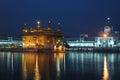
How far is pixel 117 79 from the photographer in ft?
61.6

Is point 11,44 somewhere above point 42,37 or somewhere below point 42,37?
below

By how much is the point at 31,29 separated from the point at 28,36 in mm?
2256

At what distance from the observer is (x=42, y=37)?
238ft

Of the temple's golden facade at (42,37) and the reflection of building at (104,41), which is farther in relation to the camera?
the reflection of building at (104,41)

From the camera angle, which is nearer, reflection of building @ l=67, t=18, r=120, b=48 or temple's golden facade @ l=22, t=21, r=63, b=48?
temple's golden facade @ l=22, t=21, r=63, b=48

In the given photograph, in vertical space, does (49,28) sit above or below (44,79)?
above

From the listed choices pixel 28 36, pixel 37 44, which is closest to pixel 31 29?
pixel 28 36

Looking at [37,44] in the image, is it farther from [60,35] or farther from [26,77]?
[26,77]

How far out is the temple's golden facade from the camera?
7169cm

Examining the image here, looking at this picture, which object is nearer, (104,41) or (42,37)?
(42,37)

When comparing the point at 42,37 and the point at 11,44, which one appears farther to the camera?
the point at 11,44

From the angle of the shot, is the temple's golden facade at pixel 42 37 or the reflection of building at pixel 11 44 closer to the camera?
the temple's golden facade at pixel 42 37

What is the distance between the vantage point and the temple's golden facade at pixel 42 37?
71688 millimetres

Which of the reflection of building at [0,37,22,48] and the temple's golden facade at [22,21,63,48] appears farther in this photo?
the reflection of building at [0,37,22,48]
